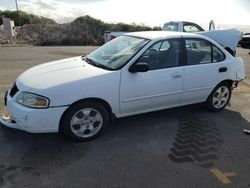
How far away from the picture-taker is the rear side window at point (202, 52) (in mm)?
5207

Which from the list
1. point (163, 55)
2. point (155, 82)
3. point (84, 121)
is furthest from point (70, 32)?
point (84, 121)

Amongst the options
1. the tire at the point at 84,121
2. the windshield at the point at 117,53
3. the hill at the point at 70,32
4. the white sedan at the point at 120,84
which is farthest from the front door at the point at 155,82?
the hill at the point at 70,32

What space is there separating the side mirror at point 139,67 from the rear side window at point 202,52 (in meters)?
1.03

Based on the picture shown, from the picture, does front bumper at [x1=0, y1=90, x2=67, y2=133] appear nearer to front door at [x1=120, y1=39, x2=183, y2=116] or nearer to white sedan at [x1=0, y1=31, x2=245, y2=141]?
white sedan at [x1=0, y1=31, x2=245, y2=141]

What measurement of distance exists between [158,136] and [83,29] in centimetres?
2569

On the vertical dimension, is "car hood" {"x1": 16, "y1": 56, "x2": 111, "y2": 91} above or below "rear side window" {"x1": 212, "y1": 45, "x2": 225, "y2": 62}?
below

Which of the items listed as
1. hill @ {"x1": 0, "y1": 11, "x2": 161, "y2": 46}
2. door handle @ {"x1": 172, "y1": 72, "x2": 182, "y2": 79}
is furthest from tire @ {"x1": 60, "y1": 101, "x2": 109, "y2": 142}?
hill @ {"x1": 0, "y1": 11, "x2": 161, "y2": 46}

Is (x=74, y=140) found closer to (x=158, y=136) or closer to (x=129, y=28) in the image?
(x=158, y=136)

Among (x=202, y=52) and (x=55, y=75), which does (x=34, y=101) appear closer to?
(x=55, y=75)

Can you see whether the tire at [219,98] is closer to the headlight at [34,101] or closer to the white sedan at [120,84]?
the white sedan at [120,84]

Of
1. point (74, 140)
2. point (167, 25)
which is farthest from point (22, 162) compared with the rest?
point (167, 25)

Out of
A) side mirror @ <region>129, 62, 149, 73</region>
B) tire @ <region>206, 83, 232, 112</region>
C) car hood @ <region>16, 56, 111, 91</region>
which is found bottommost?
tire @ <region>206, 83, 232, 112</region>

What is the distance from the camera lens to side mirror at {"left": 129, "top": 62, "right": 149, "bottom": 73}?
14.7 ft

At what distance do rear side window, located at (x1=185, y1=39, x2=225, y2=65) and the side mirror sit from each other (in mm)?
1029
